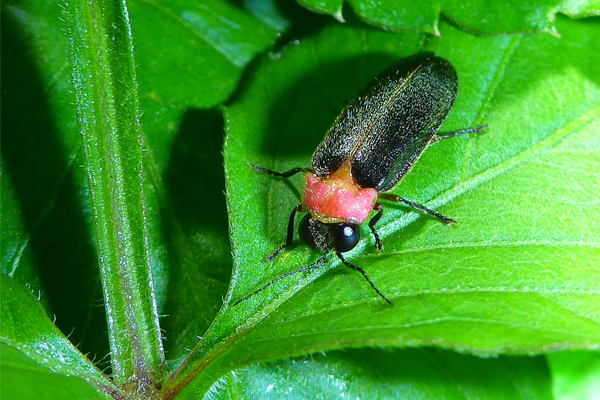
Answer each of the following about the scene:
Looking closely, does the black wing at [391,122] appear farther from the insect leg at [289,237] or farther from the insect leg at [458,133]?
the insect leg at [289,237]

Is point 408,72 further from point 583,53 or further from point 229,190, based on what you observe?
point 229,190

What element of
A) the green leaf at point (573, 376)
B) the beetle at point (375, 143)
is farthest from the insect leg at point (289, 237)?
the green leaf at point (573, 376)

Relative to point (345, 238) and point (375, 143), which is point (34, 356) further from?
point (375, 143)

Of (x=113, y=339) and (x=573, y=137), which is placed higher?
(x=573, y=137)

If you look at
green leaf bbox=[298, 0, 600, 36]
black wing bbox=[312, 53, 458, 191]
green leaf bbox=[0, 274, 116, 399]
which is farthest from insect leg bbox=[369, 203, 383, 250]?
green leaf bbox=[0, 274, 116, 399]

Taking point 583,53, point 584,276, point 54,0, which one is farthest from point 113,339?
point 583,53

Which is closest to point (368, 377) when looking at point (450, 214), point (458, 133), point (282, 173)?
point (450, 214)
